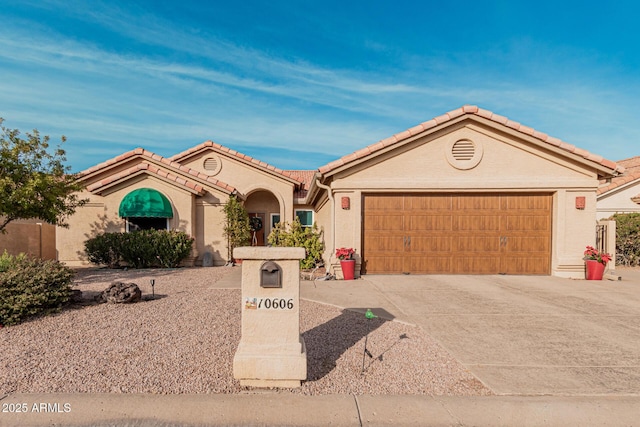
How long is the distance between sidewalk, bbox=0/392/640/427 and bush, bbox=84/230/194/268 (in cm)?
975

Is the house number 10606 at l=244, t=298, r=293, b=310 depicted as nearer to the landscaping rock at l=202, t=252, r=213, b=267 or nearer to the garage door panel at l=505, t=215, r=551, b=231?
the garage door panel at l=505, t=215, r=551, b=231

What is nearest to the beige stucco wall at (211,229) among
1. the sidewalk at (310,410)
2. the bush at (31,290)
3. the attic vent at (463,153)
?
the bush at (31,290)

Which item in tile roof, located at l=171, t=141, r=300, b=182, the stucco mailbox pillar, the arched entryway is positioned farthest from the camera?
the arched entryway

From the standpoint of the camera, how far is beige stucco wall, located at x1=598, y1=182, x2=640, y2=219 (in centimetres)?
1661

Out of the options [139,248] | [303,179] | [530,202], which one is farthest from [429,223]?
[303,179]

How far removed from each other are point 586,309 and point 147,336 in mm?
8223

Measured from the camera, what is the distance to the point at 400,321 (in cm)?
581

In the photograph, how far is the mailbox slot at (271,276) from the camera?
363 centimetres

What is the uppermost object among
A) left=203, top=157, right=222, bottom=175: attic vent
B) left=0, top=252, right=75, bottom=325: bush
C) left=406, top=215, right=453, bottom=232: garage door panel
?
left=203, top=157, right=222, bottom=175: attic vent

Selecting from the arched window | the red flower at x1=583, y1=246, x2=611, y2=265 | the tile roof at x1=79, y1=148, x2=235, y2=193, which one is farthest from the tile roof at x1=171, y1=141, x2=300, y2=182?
the red flower at x1=583, y1=246, x2=611, y2=265

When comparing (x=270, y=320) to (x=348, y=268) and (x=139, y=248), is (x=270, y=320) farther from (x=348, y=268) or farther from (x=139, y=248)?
(x=139, y=248)

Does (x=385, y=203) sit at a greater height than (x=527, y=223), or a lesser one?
greater

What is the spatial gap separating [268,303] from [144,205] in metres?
11.0

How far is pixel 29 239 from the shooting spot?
14156 mm
